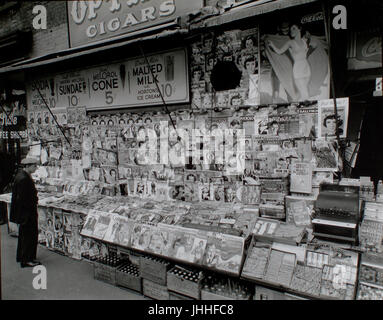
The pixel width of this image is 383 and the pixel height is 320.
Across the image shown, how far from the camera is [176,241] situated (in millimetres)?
3518

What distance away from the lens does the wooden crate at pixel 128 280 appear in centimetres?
388

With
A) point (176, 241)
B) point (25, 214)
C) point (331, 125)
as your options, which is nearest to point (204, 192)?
point (176, 241)

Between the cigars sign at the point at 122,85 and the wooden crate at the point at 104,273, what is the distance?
2797 millimetres

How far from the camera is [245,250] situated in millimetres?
3154

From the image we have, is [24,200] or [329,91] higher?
[329,91]

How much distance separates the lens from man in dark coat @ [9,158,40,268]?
16.1 ft

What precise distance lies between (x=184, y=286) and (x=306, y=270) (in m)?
1.48
